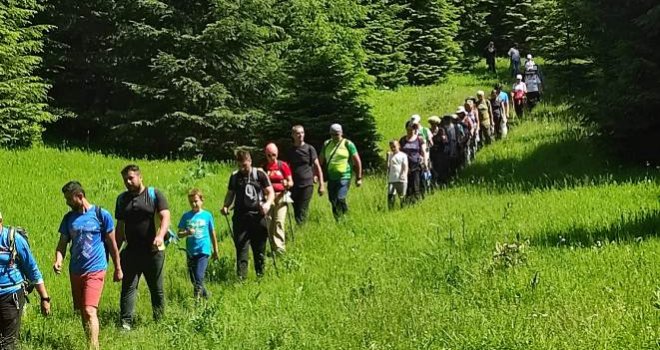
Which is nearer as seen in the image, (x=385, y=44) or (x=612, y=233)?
(x=612, y=233)

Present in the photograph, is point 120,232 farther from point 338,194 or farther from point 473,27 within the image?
point 473,27

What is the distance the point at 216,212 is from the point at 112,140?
10185 millimetres

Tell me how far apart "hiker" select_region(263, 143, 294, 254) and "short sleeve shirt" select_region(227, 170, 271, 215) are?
2.37 ft

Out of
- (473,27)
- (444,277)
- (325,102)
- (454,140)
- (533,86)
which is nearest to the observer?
(444,277)

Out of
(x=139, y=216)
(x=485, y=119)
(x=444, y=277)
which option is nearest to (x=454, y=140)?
(x=485, y=119)

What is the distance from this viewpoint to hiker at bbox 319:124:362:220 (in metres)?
12.8

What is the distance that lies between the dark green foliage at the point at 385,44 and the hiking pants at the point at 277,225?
25.5 m

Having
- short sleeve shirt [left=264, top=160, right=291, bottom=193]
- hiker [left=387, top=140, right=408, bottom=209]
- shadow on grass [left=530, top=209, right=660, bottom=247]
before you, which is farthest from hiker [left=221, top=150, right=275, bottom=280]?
hiker [left=387, top=140, right=408, bottom=209]

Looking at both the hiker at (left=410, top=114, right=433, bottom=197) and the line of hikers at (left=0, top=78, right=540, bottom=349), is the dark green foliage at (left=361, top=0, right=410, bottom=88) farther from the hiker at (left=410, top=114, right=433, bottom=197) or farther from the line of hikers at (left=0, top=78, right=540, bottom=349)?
the hiker at (left=410, top=114, right=433, bottom=197)

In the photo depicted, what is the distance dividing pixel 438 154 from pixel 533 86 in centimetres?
1044

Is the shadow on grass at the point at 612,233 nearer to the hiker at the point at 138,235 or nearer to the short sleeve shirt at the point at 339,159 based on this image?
the short sleeve shirt at the point at 339,159

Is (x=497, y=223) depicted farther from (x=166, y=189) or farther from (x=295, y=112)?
(x=295, y=112)

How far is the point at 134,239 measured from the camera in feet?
28.5

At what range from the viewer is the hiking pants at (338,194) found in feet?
42.6
